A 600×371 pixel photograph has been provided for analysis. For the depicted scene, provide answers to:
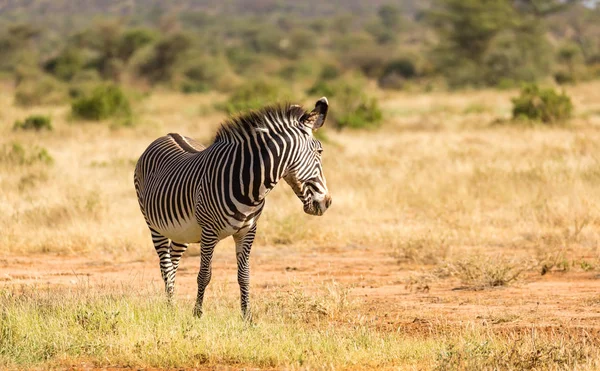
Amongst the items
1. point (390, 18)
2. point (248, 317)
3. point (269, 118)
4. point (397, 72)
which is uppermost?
point (390, 18)

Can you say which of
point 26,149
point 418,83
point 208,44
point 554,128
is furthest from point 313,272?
point 208,44

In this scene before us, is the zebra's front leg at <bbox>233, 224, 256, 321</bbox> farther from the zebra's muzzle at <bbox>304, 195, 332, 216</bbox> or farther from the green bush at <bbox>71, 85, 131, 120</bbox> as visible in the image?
the green bush at <bbox>71, 85, 131, 120</bbox>

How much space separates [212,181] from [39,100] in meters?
27.1

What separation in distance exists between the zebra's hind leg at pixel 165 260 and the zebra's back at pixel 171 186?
0.13 meters

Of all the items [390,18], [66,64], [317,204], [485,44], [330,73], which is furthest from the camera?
[390,18]

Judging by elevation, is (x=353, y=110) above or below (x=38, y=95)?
below

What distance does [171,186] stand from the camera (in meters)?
7.68

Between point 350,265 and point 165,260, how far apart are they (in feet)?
9.07

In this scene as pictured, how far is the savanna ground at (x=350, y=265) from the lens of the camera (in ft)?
20.2

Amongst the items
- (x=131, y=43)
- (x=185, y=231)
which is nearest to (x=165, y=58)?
(x=131, y=43)

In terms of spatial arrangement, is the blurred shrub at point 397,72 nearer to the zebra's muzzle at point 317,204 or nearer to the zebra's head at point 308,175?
the zebra's head at point 308,175

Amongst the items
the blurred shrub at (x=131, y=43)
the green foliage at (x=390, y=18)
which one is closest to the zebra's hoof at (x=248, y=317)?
the blurred shrub at (x=131, y=43)

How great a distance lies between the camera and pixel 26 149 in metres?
17.1

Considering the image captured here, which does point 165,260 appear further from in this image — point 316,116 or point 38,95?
point 38,95
